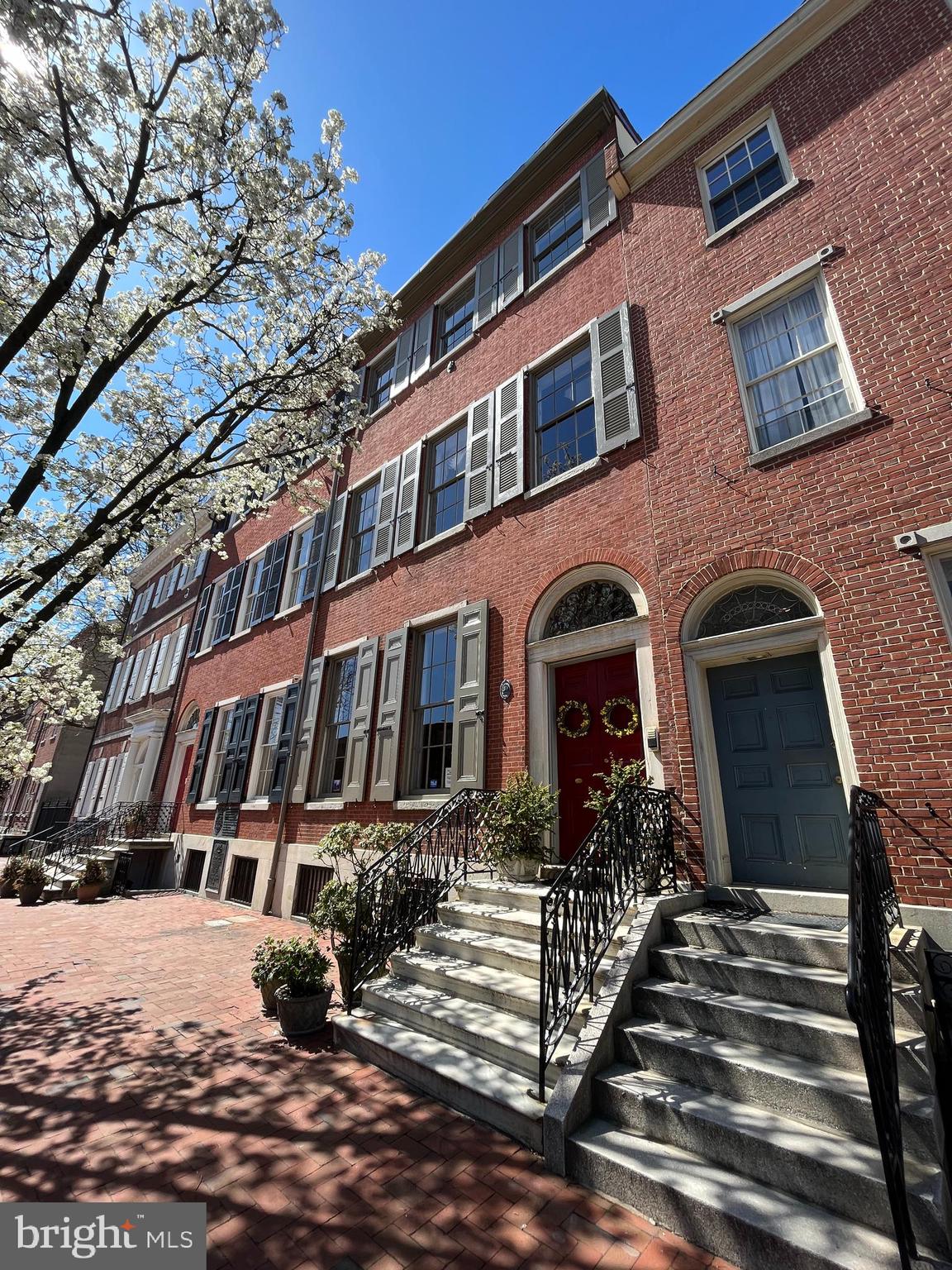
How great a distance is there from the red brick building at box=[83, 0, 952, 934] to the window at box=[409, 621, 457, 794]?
5 centimetres

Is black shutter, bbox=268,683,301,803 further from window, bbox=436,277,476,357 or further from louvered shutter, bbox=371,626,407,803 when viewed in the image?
window, bbox=436,277,476,357

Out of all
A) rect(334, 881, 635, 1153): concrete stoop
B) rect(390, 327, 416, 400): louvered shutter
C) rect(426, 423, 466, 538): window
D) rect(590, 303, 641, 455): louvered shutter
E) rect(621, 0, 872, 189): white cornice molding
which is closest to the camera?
rect(334, 881, 635, 1153): concrete stoop

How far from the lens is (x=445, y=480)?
10.6 m

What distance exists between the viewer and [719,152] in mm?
7875

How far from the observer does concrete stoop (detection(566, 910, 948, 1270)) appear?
94.7 inches

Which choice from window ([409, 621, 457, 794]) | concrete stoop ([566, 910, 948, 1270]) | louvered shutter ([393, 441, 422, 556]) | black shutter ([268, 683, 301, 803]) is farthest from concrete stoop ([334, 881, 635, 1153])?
black shutter ([268, 683, 301, 803])

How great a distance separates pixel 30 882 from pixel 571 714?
45.9 ft

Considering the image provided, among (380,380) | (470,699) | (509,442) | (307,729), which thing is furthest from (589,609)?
(380,380)

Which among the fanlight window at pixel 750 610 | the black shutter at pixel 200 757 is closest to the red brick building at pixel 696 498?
the fanlight window at pixel 750 610

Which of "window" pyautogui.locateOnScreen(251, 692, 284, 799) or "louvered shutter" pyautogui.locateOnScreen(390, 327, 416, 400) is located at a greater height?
"louvered shutter" pyautogui.locateOnScreen(390, 327, 416, 400)

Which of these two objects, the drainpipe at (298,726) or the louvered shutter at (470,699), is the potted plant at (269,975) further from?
the drainpipe at (298,726)

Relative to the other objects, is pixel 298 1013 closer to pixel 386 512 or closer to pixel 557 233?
pixel 386 512

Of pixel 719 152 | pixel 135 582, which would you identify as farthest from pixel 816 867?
pixel 135 582

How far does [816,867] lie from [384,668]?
23.4 feet
